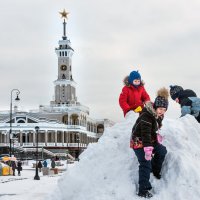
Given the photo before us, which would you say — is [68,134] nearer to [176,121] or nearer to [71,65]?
[71,65]

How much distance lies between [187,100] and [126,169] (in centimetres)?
202

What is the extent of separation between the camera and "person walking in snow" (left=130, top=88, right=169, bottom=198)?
568cm

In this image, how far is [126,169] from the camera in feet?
20.6

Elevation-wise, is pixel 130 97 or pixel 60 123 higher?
pixel 60 123

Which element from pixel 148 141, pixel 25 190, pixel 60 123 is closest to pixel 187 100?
pixel 148 141

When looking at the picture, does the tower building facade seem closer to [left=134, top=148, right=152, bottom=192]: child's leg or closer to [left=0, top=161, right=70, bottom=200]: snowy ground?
[left=0, top=161, right=70, bottom=200]: snowy ground

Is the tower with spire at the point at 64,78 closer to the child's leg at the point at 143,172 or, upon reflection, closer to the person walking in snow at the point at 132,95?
the person walking in snow at the point at 132,95

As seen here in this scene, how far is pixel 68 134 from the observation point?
3307 inches

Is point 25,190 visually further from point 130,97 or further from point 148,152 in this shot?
point 148,152

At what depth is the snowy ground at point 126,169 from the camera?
5793mm

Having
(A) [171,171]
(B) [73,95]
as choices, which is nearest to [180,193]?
(A) [171,171]

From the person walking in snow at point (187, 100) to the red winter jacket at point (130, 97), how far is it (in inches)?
22.8

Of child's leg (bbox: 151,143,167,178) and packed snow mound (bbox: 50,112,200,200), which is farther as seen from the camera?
child's leg (bbox: 151,143,167,178)

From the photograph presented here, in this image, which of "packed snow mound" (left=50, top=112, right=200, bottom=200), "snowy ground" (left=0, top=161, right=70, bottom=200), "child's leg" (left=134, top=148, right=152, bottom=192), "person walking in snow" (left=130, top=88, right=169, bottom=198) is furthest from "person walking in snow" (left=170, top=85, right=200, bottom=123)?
"snowy ground" (left=0, top=161, right=70, bottom=200)
